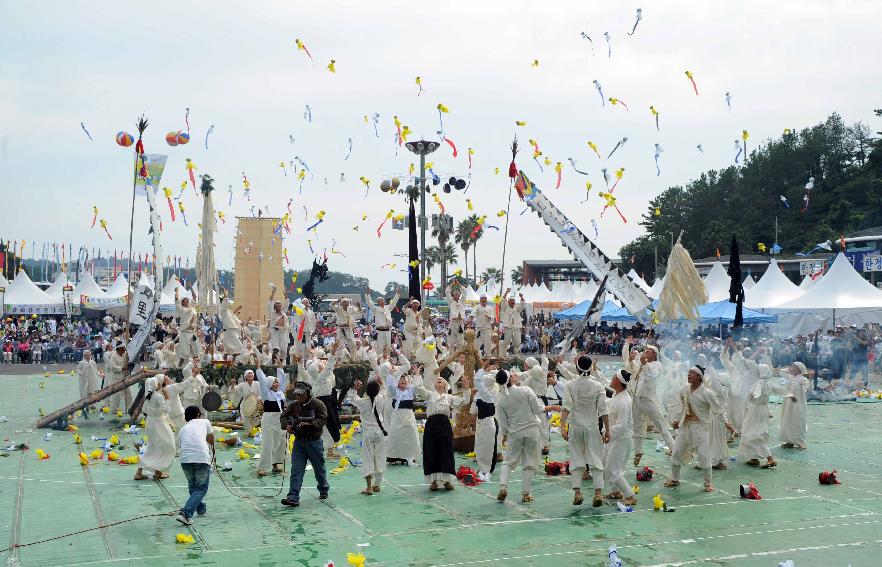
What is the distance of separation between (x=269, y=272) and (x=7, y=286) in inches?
645

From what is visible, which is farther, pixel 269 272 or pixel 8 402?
pixel 269 272

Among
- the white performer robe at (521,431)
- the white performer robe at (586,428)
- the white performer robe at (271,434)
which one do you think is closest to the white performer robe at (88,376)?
the white performer robe at (271,434)

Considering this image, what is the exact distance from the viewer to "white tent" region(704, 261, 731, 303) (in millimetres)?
34906

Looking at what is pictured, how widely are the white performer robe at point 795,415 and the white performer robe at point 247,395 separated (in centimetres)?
959

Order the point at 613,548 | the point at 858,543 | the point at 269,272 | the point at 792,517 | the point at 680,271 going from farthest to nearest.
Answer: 1. the point at 269,272
2. the point at 680,271
3. the point at 792,517
4. the point at 858,543
5. the point at 613,548

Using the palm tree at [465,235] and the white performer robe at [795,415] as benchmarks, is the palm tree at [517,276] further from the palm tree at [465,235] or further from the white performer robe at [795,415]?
the white performer robe at [795,415]

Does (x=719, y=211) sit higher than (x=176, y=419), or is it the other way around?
(x=719, y=211)

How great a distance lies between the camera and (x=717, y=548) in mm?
8875

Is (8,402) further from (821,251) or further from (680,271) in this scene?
(821,251)

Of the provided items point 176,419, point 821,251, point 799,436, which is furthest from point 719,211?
point 176,419

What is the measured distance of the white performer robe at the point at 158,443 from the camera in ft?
40.8

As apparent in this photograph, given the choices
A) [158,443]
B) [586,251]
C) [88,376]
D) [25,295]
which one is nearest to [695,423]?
[158,443]

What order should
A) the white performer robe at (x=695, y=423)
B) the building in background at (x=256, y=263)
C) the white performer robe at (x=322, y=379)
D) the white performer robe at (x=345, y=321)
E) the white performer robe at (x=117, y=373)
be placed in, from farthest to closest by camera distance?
the building in background at (x=256, y=263) < the white performer robe at (x=345, y=321) < the white performer robe at (x=117, y=373) < the white performer robe at (x=322, y=379) < the white performer robe at (x=695, y=423)

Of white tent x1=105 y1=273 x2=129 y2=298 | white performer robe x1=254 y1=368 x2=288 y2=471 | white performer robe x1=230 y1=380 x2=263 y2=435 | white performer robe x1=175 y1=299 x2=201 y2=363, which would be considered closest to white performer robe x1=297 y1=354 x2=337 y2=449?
Answer: white performer robe x1=254 y1=368 x2=288 y2=471
